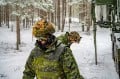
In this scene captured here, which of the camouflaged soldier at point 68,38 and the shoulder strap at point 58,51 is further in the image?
the camouflaged soldier at point 68,38

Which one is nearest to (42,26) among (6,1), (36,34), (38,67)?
(36,34)

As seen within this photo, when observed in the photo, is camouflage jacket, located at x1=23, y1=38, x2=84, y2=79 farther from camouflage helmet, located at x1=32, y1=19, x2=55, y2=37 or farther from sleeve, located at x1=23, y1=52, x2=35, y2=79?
camouflage helmet, located at x1=32, y1=19, x2=55, y2=37

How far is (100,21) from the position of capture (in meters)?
15.8

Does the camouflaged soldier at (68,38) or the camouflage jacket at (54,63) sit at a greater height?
the camouflage jacket at (54,63)

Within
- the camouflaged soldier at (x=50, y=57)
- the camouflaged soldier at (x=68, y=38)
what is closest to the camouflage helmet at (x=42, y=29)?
the camouflaged soldier at (x=50, y=57)

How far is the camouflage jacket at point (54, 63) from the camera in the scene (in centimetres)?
423

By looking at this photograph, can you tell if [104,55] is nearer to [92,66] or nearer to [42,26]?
[92,66]

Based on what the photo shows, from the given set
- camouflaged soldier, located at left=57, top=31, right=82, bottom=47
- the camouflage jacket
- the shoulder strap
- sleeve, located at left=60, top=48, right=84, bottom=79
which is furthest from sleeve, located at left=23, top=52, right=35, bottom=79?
camouflaged soldier, located at left=57, top=31, right=82, bottom=47

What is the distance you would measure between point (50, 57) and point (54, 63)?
0.10 meters

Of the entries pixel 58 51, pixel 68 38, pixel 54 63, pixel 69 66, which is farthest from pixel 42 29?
pixel 68 38

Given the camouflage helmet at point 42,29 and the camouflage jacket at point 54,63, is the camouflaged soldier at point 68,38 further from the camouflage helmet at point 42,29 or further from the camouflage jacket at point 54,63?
the camouflage helmet at point 42,29

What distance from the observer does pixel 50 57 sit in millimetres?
4324

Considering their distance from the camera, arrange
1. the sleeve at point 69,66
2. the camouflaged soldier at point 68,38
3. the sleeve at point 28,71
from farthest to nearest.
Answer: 1. the camouflaged soldier at point 68,38
2. the sleeve at point 28,71
3. the sleeve at point 69,66

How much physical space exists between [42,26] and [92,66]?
39.5ft
